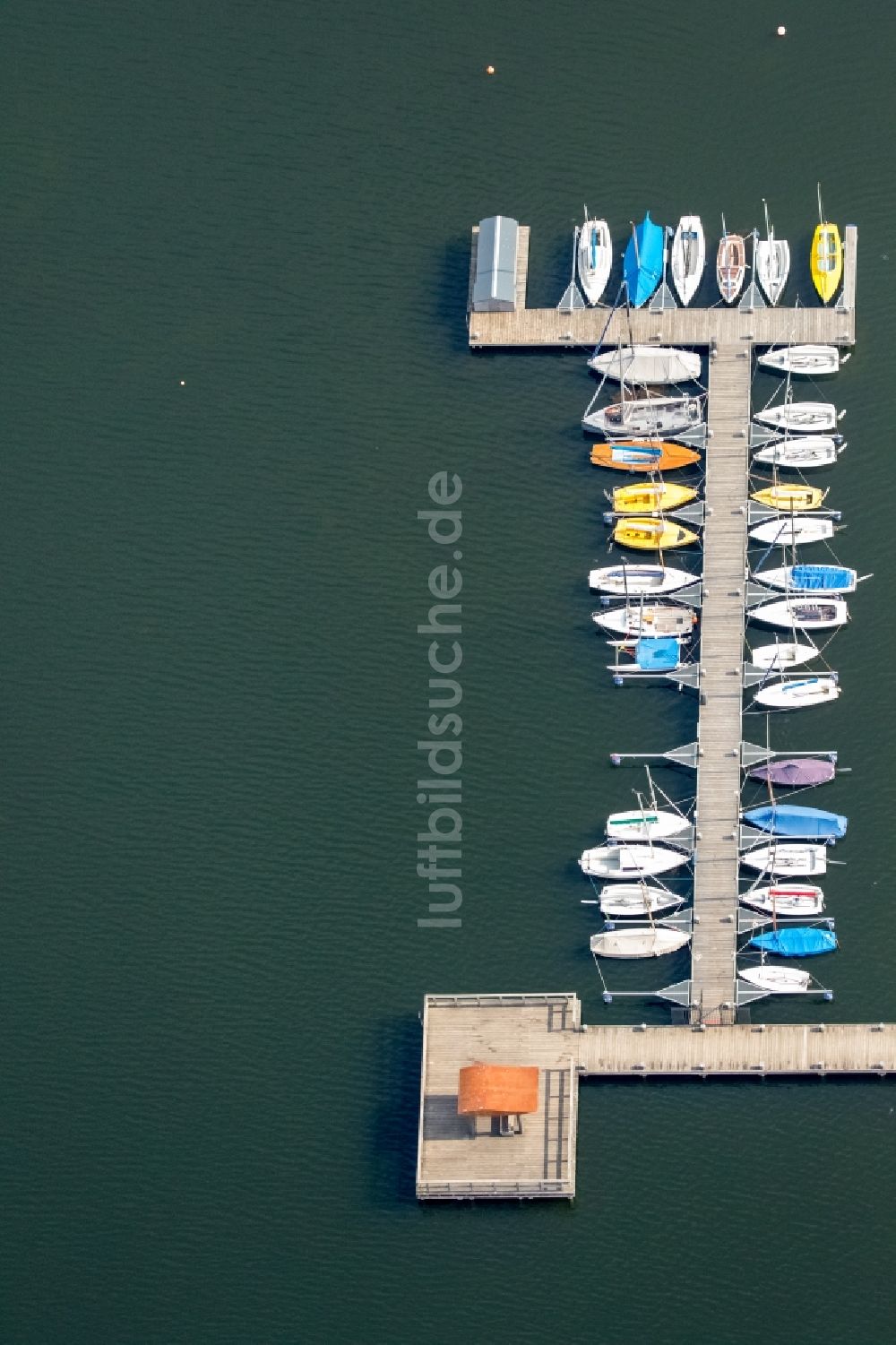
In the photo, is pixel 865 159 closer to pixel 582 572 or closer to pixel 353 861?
pixel 582 572

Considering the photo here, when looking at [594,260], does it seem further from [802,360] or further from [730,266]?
[802,360]

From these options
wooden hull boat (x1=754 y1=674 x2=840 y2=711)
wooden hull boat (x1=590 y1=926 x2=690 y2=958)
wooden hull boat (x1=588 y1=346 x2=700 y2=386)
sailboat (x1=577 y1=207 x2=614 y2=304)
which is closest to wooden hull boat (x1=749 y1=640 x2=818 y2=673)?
wooden hull boat (x1=754 y1=674 x2=840 y2=711)

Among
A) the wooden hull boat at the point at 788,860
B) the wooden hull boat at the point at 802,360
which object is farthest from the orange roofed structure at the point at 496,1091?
the wooden hull boat at the point at 802,360

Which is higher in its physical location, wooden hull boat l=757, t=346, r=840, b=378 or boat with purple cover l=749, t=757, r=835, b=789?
wooden hull boat l=757, t=346, r=840, b=378

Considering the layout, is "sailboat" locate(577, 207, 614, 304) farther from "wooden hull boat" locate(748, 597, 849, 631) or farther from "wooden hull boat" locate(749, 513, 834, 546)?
"wooden hull boat" locate(748, 597, 849, 631)

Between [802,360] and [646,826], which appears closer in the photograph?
[646,826]

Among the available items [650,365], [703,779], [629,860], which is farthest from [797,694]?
[650,365]
